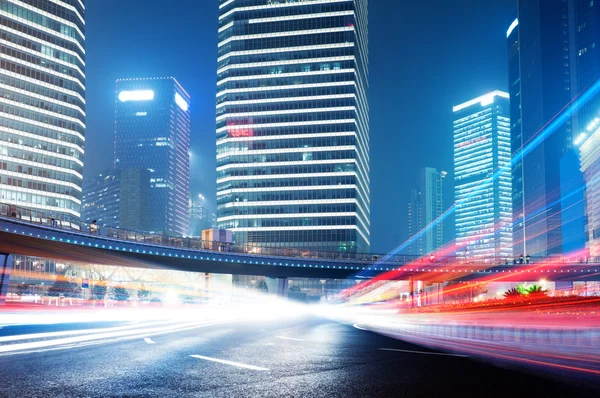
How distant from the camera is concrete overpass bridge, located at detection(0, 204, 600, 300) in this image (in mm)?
50375

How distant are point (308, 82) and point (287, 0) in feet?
80.5

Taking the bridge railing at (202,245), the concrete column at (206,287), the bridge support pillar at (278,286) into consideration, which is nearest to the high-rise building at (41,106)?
the concrete column at (206,287)

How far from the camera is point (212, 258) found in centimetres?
6819

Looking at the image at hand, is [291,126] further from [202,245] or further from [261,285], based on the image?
[202,245]

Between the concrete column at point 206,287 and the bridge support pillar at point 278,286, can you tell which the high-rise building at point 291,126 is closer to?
the concrete column at point 206,287

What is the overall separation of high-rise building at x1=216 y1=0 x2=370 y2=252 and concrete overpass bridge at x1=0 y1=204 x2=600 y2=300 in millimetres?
56587

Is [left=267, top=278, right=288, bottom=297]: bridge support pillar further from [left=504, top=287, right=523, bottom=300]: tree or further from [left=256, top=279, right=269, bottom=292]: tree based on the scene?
[left=256, top=279, right=269, bottom=292]: tree

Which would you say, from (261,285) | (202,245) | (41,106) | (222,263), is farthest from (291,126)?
(202,245)

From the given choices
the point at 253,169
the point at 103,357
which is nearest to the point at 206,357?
the point at 103,357

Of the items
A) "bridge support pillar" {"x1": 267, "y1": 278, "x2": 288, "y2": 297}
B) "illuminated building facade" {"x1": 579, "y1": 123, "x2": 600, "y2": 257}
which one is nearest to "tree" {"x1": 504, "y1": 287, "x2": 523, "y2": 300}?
"bridge support pillar" {"x1": 267, "y1": 278, "x2": 288, "y2": 297}

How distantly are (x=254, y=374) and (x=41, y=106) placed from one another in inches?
5611

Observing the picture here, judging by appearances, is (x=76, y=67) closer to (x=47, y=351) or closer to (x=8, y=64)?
(x=8, y=64)

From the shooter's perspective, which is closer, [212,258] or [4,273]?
[4,273]

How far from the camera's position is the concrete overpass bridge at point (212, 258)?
5038 cm
